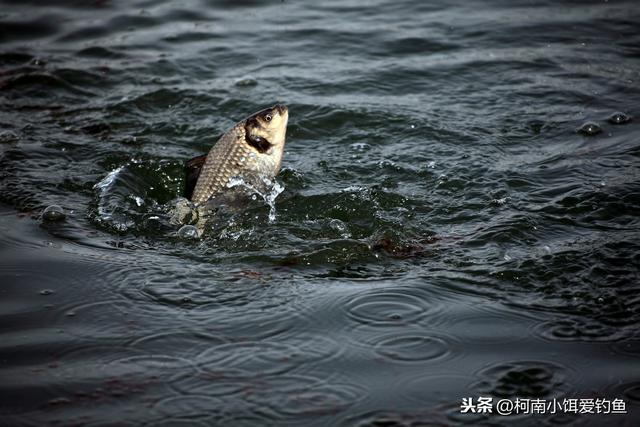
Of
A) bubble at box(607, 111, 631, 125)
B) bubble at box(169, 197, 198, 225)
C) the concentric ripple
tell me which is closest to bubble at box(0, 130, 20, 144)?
bubble at box(169, 197, 198, 225)

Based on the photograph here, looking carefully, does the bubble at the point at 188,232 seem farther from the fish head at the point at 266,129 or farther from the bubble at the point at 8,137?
the bubble at the point at 8,137

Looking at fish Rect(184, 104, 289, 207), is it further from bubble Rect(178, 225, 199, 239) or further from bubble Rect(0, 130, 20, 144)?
bubble Rect(0, 130, 20, 144)

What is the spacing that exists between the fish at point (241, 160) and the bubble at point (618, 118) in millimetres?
3405

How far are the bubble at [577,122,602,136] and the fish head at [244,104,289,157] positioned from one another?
3.03 m

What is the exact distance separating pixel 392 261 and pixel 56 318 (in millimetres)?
2176

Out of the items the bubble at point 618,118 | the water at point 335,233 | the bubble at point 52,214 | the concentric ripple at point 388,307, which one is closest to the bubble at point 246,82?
the water at point 335,233

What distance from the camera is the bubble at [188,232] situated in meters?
5.64

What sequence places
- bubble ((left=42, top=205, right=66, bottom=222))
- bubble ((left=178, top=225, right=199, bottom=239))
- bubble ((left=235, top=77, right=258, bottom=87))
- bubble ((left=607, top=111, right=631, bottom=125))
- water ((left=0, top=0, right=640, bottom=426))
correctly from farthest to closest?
bubble ((left=235, top=77, right=258, bottom=87))
bubble ((left=607, top=111, right=631, bottom=125))
bubble ((left=42, top=205, right=66, bottom=222))
bubble ((left=178, top=225, right=199, bottom=239))
water ((left=0, top=0, right=640, bottom=426))

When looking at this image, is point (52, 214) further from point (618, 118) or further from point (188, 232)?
point (618, 118)

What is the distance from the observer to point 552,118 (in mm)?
7570

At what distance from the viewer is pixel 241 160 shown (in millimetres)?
5820

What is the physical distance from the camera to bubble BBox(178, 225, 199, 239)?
A: 5637 millimetres

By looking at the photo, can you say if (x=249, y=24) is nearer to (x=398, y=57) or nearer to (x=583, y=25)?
(x=398, y=57)

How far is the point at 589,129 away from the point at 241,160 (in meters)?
3.45
